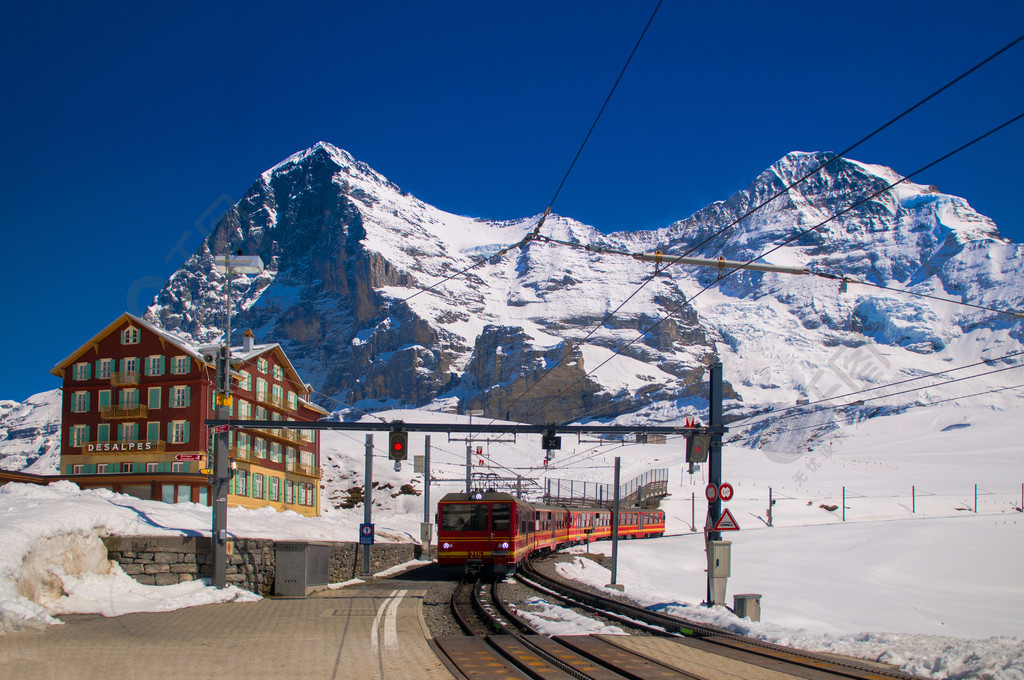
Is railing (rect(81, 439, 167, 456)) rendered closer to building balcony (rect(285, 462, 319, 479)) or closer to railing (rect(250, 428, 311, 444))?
railing (rect(250, 428, 311, 444))

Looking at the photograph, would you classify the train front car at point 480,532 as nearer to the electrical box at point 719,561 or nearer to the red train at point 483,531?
the red train at point 483,531

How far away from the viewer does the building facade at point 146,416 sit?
48406mm

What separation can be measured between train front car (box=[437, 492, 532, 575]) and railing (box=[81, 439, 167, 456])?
24.6 m

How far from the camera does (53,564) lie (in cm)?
1680

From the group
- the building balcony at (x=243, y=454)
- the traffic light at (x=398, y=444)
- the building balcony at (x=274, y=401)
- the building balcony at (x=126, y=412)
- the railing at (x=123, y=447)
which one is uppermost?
the building balcony at (x=274, y=401)

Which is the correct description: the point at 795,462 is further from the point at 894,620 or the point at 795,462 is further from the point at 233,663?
the point at 233,663

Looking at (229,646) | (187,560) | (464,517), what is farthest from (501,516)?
(229,646)

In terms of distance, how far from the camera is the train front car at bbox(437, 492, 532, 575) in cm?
3100

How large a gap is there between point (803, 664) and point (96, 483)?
149ft

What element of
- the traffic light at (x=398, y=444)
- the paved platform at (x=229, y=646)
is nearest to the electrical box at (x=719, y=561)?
the paved platform at (x=229, y=646)

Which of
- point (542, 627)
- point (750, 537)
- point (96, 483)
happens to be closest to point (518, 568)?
point (542, 627)

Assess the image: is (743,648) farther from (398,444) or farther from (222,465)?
(222,465)

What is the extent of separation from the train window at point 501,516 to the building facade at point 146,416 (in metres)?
22.4

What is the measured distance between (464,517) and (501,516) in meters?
1.53
